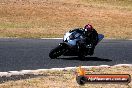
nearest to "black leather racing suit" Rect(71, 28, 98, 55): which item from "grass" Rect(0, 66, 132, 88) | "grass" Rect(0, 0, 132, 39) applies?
"grass" Rect(0, 66, 132, 88)

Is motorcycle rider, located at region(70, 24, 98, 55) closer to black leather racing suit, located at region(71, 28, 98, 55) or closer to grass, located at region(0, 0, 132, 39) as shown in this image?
black leather racing suit, located at region(71, 28, 98, 55)

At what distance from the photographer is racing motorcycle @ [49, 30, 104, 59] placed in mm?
17969

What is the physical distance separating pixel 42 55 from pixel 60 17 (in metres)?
18.0

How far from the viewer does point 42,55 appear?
1892cm

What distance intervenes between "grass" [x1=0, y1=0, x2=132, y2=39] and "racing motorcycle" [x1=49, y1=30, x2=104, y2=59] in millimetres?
8434

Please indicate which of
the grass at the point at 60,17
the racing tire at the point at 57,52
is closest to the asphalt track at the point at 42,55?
the racing tire at the point at 57,52

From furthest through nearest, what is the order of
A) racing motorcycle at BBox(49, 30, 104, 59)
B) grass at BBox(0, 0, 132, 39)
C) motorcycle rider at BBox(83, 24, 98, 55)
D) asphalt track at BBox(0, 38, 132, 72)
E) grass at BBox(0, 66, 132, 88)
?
grass at BBox(0, 0, 132, 39) → motorcycle rider at BBox(83, 24, 98, 55) → racing motorcycle at BBox(49, 30, 104, 59) → asphalt track at BBox(0, 38, 132, 72) → grass at BBox(0, 66, 132, 88)

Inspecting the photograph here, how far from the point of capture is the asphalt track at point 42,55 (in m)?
16.4

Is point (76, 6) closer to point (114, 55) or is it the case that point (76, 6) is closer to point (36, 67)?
point (114, 55)

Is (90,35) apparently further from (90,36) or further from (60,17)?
(60,17)

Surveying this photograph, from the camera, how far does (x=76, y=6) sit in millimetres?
41781

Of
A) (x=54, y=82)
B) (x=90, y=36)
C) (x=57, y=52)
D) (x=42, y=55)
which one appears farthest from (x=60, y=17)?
(x=54, y=82)

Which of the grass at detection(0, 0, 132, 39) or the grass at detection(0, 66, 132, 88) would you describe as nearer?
the grass at detection(0, 66, 132, 88)

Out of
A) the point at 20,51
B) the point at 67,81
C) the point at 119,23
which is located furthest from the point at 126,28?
the point at 67,81
